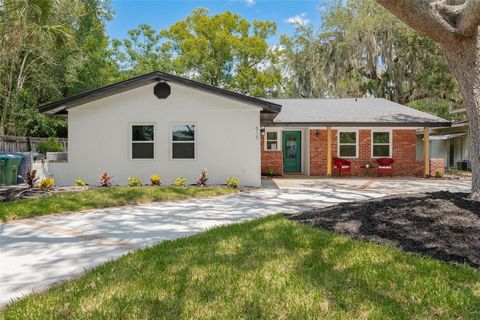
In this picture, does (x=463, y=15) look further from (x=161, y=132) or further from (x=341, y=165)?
(x=341, y=165)

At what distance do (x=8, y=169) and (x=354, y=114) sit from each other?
13342 millimetres

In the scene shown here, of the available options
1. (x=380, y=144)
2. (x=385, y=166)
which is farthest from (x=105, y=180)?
(x=380, y=144)

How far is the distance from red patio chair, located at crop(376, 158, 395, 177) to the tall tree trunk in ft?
34.7

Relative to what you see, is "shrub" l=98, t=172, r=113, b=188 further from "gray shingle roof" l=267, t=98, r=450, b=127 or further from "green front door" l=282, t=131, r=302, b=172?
"green front door" l=282, t=131, r=302, b=172

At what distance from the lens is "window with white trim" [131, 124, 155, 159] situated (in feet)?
40.3

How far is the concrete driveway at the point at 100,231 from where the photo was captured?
4043mm

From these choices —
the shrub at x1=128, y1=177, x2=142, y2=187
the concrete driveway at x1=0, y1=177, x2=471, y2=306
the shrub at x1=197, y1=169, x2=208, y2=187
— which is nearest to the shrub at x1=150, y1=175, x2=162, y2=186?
the shrub at x1=128, y1=177, x2=142, y2=187

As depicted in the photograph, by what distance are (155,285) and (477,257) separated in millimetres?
3299

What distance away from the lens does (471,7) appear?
5.08 metres

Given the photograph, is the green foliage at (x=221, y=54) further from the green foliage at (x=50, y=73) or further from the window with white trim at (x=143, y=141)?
the window with white trim at (x=143, y=141)

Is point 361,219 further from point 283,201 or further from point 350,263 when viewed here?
point 283,201

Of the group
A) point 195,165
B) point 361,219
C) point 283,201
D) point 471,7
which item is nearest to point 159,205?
point 283,201

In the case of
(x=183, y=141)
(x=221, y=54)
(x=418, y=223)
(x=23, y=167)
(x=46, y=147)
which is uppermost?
(x=221, y=54)

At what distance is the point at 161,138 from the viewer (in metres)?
12.2
